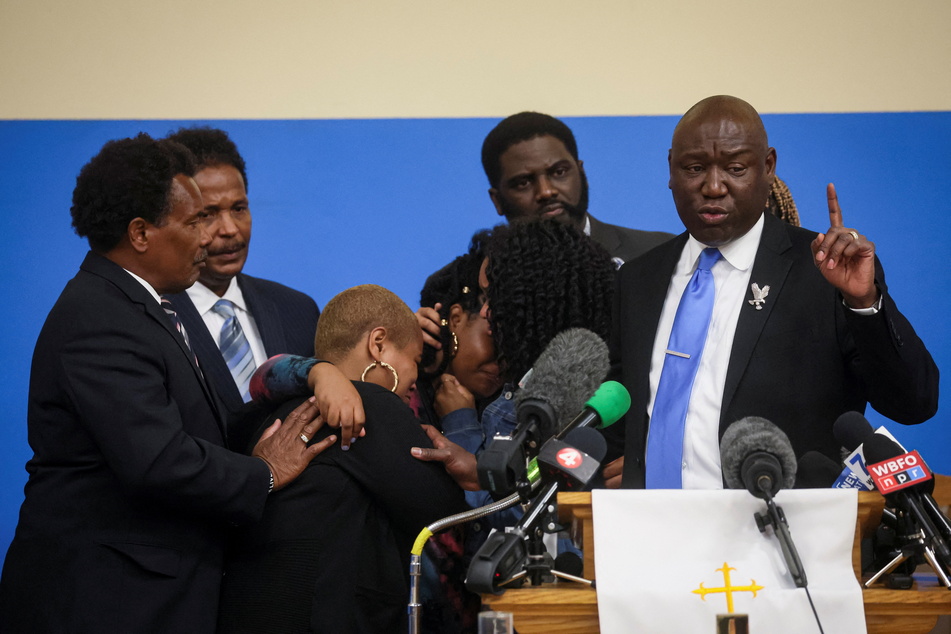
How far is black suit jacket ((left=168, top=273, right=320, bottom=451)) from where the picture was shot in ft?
11.4

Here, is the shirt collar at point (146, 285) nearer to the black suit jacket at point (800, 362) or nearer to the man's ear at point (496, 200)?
the black suit jacket at point (800, 362)

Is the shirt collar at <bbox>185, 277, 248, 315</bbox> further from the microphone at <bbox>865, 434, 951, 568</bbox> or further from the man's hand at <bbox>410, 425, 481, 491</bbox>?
the microphone at <bbox>865, 434, 951, 568</bbox>

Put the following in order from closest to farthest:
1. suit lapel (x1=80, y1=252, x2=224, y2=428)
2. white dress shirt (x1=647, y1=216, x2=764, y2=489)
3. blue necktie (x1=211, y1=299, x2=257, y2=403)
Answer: suit lapel (x1=80, y1=252, x2=224, y2=428) → white dress shirt (x1=647, y1=216, x2=764, y2=489) → blue necktie (x1=211, y1=299, x2=257, y2=403)

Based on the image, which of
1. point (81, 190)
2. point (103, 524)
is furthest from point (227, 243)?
point (103, 524)

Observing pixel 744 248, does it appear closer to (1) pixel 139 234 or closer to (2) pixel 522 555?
(2) pixel 522 555

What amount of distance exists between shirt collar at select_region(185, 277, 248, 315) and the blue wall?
45 cm

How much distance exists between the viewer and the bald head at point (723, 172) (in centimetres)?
264

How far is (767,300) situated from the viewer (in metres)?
2.56

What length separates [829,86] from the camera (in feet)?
14.6

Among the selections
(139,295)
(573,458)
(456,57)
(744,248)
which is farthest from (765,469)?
(456,57)

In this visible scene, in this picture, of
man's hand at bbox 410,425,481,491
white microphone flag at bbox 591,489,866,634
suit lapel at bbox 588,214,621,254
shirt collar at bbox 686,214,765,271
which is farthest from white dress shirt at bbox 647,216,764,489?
suit lapel at bbox 588,214,621,254

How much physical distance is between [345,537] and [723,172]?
140 cm

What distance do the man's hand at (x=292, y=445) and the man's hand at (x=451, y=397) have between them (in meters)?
0.58

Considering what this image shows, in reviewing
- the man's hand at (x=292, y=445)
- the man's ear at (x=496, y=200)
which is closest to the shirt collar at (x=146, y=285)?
the man's hand at (x=292, y=445)
